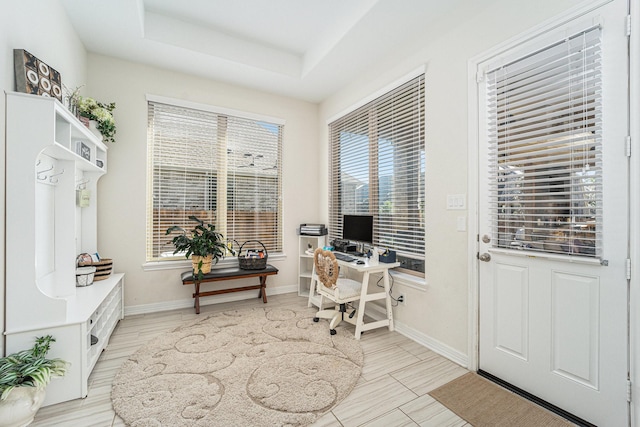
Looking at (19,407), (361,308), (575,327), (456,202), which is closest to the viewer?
(19,407)

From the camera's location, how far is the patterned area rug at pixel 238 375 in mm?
1656

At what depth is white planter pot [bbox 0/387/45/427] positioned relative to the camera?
4.63 ft

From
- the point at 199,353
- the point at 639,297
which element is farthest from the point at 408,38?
the point at 199,353

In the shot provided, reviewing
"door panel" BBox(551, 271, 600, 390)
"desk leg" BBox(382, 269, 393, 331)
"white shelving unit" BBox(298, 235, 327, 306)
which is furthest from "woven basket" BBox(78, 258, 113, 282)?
"door panel" BBox(551, 271, 600, 390)

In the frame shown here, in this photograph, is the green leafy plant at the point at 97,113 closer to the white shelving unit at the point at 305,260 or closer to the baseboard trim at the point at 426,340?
the white shelving unit at the point at 305,260

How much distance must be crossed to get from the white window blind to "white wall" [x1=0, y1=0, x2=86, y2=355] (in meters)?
3.21

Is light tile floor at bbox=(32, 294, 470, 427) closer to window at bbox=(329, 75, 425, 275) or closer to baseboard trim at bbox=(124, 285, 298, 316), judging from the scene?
baseboard trim at bbox=(124, 285, 298, 316)

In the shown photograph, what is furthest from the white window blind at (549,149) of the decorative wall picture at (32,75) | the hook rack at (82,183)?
the hook rack at (82,183)

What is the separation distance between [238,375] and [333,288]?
1.12 metres

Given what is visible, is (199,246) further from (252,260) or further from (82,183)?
(82,183)

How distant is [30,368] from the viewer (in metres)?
1.51

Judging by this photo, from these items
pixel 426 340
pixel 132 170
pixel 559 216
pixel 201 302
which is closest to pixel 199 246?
pixel 201 302

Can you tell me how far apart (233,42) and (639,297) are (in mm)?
3989

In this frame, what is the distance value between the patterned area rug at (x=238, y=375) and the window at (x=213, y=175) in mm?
1349
